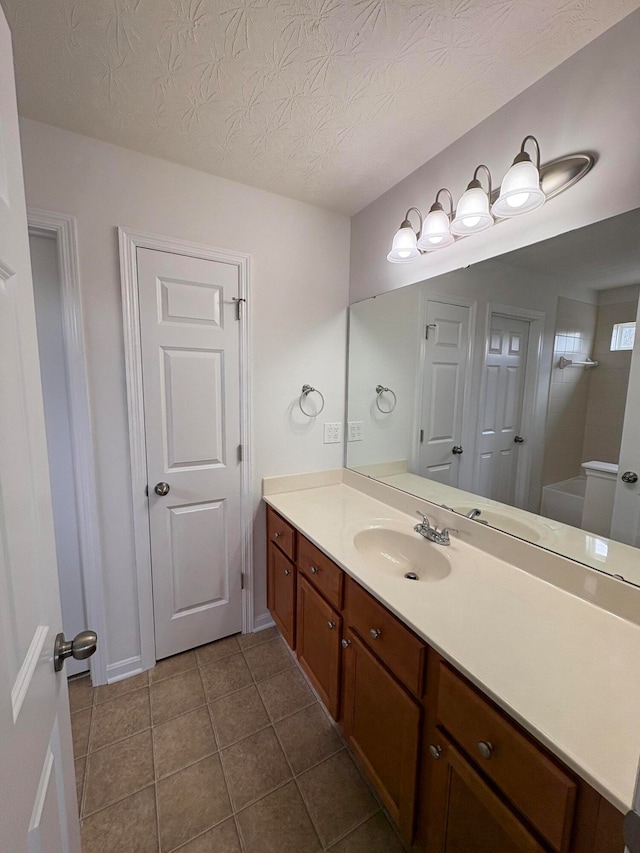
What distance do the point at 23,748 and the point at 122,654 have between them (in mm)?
1504

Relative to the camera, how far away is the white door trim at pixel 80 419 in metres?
1.41

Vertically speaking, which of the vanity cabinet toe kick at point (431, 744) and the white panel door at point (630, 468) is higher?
the white panel door at point (630, 468)

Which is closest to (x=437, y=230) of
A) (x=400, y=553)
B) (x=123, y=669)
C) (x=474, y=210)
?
(x=474, y=210)

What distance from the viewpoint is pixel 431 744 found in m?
0.90

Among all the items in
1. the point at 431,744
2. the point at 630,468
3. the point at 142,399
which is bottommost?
the point at 431,744

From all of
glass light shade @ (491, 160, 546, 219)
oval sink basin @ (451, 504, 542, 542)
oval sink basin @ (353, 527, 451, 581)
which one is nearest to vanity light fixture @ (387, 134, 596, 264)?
glass light shade @ (491, 160, 546, 219)

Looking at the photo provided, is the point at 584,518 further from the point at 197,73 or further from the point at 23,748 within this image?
the point at 197,73

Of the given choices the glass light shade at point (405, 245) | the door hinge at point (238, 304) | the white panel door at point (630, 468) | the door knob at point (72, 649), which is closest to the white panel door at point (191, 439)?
the door hinge at point (238, 304)

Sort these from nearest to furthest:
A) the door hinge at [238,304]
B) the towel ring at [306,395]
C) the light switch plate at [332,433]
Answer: the door hinge at [238,304] → the towel ring at [306,395] → the light switch plate at [332,433]

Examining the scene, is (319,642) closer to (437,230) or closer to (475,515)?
(475,515)

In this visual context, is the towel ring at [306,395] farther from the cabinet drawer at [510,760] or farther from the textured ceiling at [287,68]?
the cabinet drawer at [510,760]

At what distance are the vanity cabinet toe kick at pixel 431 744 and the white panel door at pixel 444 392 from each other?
68cm

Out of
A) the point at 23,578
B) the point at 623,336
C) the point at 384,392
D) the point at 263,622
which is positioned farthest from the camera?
the point at 263,622

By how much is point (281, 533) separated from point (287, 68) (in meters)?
1.79
